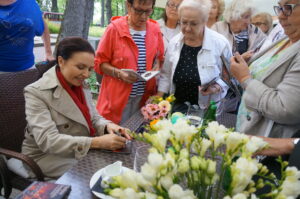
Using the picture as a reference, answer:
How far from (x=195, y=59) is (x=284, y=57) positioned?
0.97 m

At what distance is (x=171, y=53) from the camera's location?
248 centimetres

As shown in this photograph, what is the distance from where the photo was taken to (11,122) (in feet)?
6.26

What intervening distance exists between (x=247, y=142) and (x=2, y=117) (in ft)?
5.52

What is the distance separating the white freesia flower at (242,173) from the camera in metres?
0.66

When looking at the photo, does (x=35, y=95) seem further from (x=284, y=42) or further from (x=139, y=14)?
(x=284, y=42)

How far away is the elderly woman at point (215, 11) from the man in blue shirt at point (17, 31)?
2103 mm

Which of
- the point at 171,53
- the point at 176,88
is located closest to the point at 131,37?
the point at 171,53

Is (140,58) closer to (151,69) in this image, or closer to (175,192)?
(151,69)

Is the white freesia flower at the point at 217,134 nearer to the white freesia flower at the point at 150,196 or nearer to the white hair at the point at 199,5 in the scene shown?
the white freesia flower at the point at 150,196

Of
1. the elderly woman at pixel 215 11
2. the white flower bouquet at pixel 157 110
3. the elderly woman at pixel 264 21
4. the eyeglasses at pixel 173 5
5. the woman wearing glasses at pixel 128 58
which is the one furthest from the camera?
the elderly woman at pixel 264 21

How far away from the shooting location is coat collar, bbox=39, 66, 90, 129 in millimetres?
1770

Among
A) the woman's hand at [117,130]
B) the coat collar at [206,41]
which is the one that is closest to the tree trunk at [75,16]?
the coat collar at [206,41]

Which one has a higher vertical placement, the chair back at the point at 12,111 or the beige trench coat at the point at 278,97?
the beige trench coat at the point at 278,97

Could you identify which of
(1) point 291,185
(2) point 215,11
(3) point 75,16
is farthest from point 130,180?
(3) point 75,16
